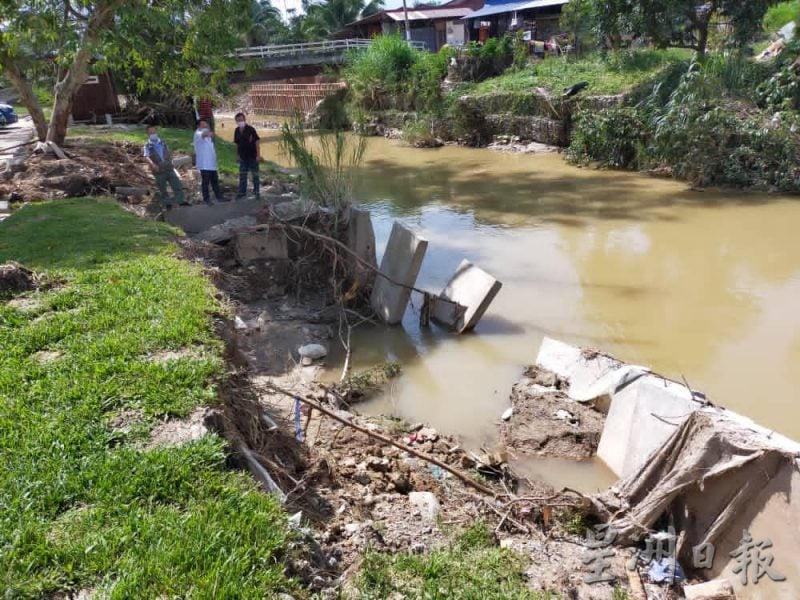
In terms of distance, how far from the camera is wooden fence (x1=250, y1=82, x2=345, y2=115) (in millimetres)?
32125

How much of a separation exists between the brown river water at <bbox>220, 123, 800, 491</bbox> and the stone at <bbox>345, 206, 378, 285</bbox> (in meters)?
0.82

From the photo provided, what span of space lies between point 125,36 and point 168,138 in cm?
646

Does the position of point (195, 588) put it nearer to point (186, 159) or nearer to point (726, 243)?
point (726, 243)

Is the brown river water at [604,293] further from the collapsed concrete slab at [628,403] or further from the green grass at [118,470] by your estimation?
the green grass at [118,470]

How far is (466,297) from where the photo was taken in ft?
25.8

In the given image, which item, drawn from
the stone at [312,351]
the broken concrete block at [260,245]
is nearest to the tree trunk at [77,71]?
the broken concrete block at [260,245]

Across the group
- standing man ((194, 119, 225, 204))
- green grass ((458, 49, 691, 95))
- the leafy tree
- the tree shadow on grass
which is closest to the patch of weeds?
the tree shadow on grass

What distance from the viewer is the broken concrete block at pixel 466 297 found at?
7633 millimetres

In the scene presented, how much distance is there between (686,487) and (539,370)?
277cm

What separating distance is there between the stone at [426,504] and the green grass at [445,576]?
505mm

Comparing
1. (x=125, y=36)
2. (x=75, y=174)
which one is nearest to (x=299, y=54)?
(x=125, y=36)

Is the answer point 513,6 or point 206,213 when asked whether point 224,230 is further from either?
point 513,6

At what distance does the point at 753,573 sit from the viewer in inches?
134

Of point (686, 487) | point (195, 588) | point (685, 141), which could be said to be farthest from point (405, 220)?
point (195, 588)
